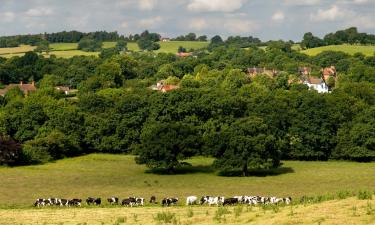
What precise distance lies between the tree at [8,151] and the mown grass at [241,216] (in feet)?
123

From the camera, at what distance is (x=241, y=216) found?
29500mm

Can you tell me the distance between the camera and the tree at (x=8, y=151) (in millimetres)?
73125

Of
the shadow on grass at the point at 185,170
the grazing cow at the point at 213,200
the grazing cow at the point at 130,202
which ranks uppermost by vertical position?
the grazing cow at the point at 213,200

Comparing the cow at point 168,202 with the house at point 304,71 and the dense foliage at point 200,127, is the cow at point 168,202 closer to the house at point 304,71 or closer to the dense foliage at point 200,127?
the dense foliage at point 200,127

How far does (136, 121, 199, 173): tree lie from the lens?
2712 inches

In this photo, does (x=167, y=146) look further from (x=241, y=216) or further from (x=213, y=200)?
(x=241, y=216)

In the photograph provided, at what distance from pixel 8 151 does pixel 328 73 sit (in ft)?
397

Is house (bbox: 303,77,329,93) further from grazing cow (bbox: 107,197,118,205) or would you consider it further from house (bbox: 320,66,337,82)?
grazing cow (bbox: 107,197,118,205)

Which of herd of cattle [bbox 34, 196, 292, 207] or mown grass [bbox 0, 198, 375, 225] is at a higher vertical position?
mown grass [bbox 0, 198, 375, 225]

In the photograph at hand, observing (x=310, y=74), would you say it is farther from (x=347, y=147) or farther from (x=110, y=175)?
(x=110, y=175)

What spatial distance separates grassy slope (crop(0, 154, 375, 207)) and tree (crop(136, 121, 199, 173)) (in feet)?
5.76

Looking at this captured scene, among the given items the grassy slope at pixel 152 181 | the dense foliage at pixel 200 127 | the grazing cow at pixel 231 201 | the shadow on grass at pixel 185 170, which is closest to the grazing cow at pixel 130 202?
the grazing cow at pixel 231 201

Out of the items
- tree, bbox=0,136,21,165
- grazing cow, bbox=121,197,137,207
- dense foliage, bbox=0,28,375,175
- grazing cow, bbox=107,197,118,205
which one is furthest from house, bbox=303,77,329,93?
grazing cow, bbox=121,197,137,207

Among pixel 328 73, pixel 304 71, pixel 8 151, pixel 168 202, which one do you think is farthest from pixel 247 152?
pixel 328 73
